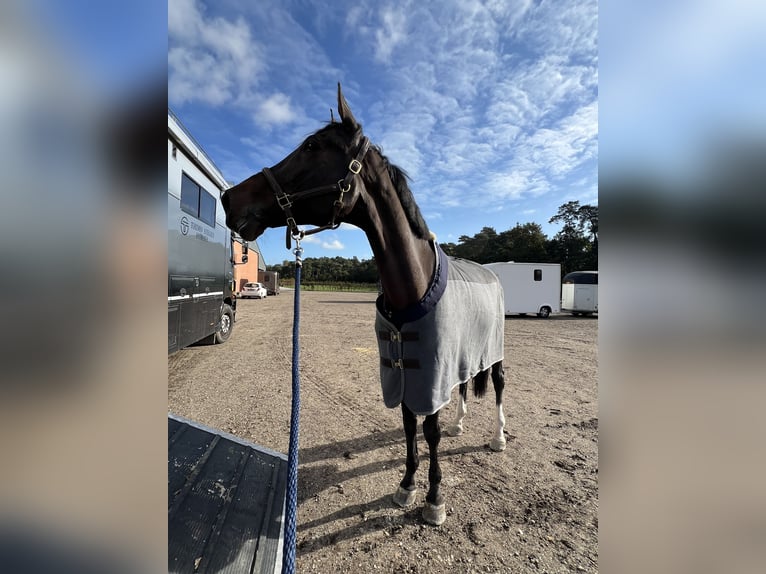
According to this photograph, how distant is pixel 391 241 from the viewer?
7.08 ft

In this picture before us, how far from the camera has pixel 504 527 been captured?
7.30ft

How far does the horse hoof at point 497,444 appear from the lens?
3263 mm

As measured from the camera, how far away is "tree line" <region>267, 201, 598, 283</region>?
3401cm

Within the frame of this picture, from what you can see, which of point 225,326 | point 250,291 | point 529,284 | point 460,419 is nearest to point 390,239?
point 460,419

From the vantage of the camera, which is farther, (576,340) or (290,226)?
(576,340)

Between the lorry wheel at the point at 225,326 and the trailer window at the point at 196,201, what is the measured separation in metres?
2.54

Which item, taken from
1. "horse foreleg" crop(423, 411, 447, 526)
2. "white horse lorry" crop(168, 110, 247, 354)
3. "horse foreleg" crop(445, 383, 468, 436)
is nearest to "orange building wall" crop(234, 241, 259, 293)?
"white horse lorry" crop(168, 110, 247, 354)

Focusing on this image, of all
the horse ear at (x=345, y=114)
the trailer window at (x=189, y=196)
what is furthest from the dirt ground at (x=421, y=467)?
the trailer window at (x=189, y=196)

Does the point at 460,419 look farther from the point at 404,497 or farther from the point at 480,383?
the point at 404,497

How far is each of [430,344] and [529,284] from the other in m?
18.1

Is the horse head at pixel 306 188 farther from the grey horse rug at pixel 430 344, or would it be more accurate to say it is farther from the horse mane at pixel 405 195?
the grey horse rug at pixel 430 344
